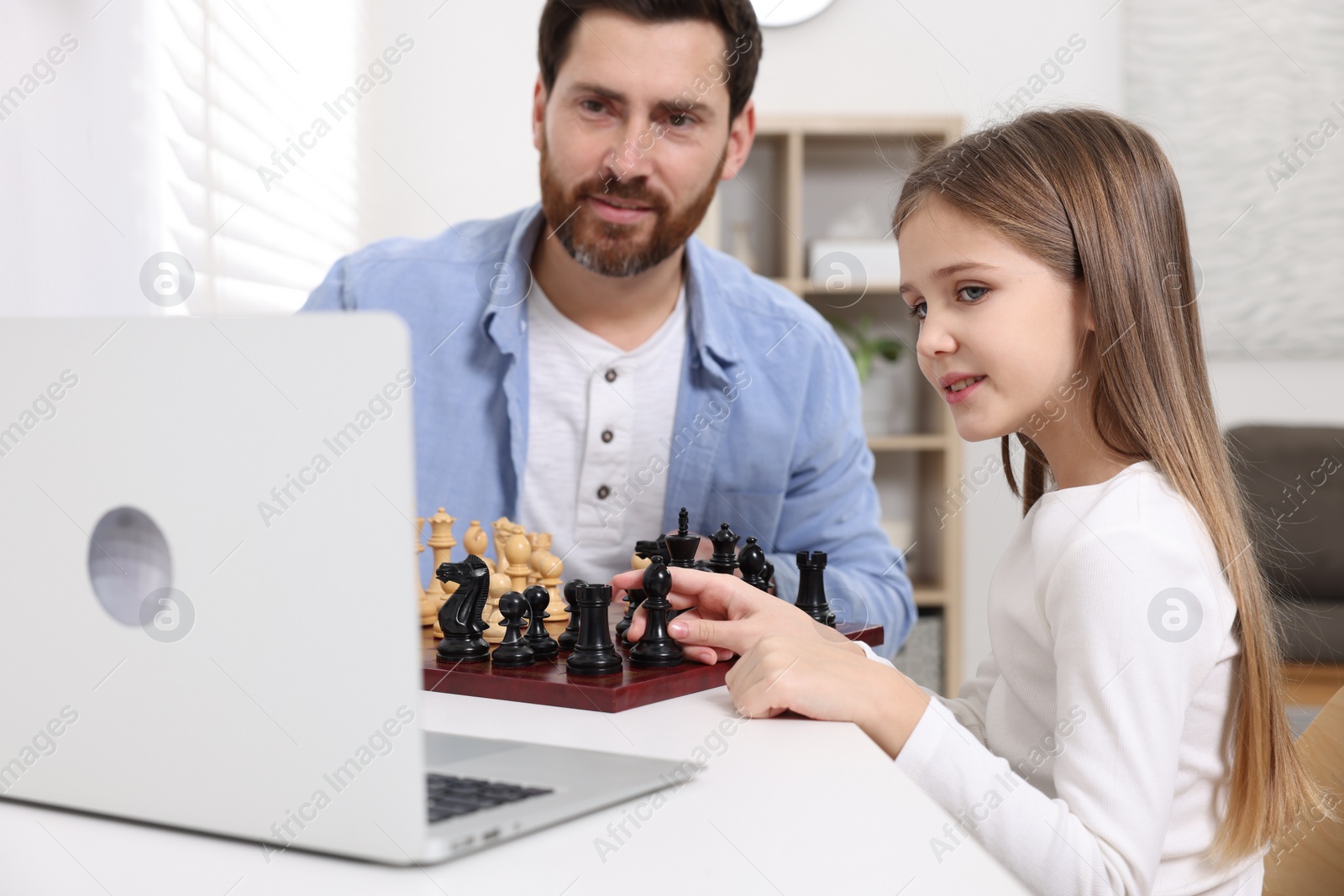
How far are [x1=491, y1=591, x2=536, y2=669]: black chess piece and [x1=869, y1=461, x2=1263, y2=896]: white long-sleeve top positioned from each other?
0.36 meters

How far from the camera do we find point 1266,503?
3514 mm

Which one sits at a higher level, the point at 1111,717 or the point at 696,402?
the point at 696,402

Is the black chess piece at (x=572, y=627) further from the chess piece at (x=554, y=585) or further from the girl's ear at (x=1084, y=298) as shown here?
the girl's ear at (x=1084, y=298)

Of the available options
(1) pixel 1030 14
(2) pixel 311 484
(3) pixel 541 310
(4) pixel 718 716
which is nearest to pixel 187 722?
(2) pixel 311 484

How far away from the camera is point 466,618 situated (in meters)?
Result: 1.13

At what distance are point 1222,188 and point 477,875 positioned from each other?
4.02 meters

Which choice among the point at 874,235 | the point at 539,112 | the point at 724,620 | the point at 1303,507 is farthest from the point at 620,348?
the point at 1303,507

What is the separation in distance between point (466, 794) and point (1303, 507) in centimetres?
347

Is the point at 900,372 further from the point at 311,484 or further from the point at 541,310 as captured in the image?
the point at 311,484

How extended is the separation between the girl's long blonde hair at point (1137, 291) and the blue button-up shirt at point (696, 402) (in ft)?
2.49

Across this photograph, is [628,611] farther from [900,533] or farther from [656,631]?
[900,533]

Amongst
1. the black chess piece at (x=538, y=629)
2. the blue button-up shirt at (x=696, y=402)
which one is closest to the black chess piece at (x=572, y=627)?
the black chess piece at (x=538, y=629)

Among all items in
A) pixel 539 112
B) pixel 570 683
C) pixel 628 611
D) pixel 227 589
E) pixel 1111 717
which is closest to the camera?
pixel 227 589

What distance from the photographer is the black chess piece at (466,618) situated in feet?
3.63
